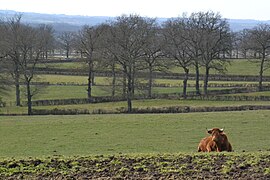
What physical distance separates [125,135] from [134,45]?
2745cm

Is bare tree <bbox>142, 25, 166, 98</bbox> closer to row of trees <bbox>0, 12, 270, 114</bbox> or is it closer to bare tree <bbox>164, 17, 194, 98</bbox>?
row of trees <bbox>0, 12, 270, 114</bbox>

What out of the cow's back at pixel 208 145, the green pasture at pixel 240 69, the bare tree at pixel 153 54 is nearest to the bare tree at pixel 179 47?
the bare tree at pixel 153 54

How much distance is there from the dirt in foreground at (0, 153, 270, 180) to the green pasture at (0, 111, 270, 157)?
7.13 meters

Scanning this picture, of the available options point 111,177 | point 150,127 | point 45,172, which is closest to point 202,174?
point 111,177

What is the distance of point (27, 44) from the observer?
184 ft

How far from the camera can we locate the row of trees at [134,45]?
182 feet

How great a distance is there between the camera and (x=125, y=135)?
28.7 m

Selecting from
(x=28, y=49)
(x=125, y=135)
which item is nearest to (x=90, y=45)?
(x=28, y=49)

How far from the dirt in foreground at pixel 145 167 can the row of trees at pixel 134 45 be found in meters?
37.4

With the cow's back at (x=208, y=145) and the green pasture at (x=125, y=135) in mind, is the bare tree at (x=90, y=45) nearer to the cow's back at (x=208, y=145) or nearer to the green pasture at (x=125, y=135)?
the green pasture at (x=125, y=135)

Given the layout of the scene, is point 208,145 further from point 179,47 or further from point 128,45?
point 179,47

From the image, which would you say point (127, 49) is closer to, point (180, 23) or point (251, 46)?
point (180, 23)

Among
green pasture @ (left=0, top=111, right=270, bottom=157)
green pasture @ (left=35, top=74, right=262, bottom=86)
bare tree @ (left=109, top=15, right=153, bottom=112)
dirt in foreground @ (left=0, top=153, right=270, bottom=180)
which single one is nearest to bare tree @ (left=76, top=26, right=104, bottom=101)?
bare tree @ (left=109, top=15, right=153, bottom=112)

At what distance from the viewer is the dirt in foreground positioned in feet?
39.4
